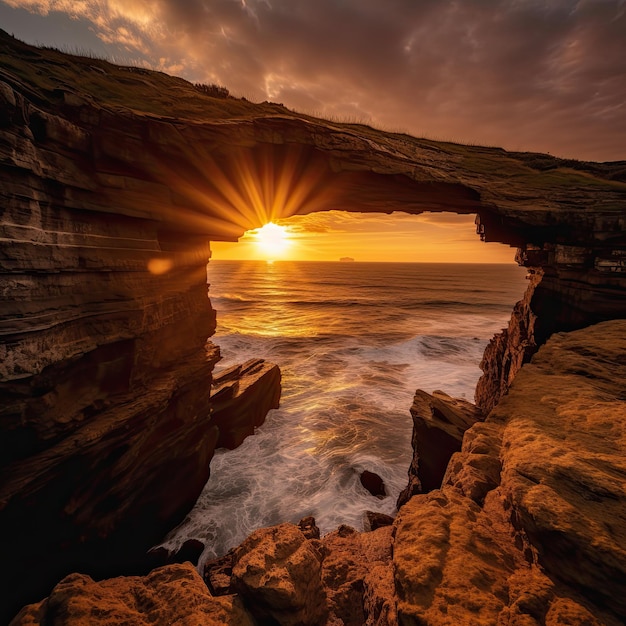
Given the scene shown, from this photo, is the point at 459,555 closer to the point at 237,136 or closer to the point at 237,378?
the point at 237,136

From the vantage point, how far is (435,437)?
10.4 metres

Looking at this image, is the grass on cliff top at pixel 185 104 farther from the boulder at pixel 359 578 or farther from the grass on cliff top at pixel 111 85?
the boulder at pixel 359 578

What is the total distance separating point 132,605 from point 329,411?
15.3m

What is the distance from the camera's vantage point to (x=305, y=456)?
550 inches

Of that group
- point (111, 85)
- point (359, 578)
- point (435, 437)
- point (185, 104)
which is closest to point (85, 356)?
point (359, 578)

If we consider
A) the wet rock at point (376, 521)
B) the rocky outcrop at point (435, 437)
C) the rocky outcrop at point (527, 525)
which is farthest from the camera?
the rocky outcrop at point (435, 437)

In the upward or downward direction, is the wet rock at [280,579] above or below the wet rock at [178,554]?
above

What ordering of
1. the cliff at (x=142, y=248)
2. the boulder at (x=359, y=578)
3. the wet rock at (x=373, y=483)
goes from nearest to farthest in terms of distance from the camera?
1. the boulder at (x=359, y=578)
2. the cliff at (x=142, y=248)
3. the wet rock at (x=373, y=483)

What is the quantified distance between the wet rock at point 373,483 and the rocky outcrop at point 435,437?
0.82 metres

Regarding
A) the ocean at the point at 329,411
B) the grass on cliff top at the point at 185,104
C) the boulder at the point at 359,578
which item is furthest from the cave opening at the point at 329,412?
the grass on cliff top at the point at 185,104

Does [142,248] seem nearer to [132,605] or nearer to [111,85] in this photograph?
[111,85]

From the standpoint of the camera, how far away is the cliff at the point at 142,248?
242 inches

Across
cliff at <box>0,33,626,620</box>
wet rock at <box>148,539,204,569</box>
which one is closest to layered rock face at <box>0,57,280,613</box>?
cliff at <box>0,33,626,620</box>

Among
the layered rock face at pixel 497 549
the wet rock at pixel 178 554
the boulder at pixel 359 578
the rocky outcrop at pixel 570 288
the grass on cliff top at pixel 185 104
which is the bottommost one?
the wet rock at pixel 178 554
